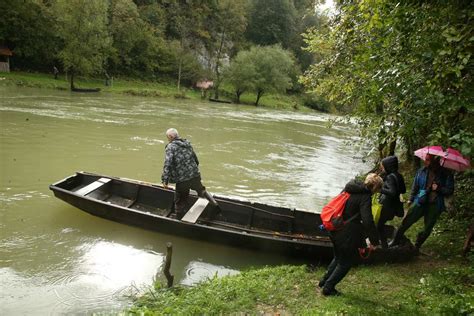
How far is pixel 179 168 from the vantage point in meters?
7.96

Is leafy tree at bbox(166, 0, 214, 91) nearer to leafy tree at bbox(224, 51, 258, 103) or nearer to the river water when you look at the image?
leafy tree at bbox(224, 51, 258, 103)

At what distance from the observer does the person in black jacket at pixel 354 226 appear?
190 inches

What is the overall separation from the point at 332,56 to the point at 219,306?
789 centimetres

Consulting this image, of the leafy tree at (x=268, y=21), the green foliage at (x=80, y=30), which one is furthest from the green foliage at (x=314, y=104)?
the green foliage at (x=80, y=30)

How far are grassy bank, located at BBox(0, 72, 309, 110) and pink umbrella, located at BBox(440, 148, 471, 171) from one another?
37545mm

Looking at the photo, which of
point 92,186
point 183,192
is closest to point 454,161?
point 183,192

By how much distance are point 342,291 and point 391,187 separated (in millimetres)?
1885

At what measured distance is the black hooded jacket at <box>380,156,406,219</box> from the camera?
20.1 feet

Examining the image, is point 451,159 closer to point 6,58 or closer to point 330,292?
point 330,292

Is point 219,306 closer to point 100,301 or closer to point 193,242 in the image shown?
point 100,301

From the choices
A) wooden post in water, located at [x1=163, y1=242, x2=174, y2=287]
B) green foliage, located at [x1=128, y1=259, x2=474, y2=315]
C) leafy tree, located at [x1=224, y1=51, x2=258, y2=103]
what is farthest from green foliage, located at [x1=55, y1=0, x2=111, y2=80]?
green foliage, located at [x1=128, y1=259, x2=474, y2=315]

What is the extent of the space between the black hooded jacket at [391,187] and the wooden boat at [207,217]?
50.3 inches

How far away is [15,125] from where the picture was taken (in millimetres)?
18062

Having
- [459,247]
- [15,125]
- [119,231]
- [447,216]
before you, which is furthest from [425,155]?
[15,125]
